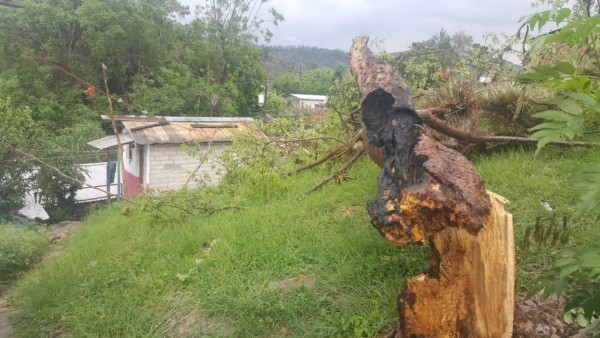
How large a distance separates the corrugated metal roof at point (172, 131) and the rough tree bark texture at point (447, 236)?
12.0m

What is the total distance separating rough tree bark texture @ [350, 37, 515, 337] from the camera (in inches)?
70.3

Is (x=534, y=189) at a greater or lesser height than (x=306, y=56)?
lesser

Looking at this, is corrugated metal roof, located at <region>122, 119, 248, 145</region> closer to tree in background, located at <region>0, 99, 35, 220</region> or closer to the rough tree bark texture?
tree in background, located at <region>0, 99, 35, 220</region>

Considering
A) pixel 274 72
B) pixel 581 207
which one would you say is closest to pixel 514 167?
pixel 581 207

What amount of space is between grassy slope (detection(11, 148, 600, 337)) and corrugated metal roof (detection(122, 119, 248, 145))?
9348mm

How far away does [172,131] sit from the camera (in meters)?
15.2

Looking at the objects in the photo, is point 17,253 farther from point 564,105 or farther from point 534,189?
point 564,105

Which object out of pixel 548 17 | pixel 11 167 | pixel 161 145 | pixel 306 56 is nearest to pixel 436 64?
pixel 548 17

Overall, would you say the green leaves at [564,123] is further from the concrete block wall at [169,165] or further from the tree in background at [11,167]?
the tree in background at [11,167]

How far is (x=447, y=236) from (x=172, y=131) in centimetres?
1438

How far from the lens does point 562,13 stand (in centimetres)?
157

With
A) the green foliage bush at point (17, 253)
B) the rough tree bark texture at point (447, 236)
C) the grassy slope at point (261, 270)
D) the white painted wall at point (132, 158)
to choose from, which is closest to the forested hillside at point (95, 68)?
the white painted wall at point (132, 158)

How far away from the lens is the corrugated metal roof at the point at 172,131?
14227 millimetres

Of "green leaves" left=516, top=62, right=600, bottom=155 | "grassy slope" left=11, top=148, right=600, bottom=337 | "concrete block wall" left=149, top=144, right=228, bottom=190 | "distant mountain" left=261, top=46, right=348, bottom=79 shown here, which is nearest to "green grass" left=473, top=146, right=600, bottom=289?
"grassy slope" left=11, top=148, right=600, bottom=337
